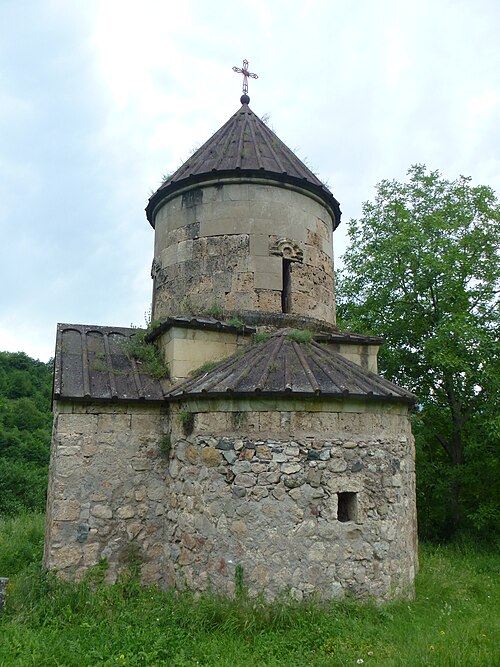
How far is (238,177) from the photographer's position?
725cm

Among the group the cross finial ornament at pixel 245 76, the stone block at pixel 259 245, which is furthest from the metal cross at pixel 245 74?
the stone block at pixel 259 245

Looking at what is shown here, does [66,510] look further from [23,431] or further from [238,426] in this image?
[23,431]

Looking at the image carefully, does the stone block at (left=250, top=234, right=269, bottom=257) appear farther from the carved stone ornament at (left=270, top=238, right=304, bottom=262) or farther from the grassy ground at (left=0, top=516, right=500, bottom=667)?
the grassy ground at (left=0, top=516, right=500, bottom=667)

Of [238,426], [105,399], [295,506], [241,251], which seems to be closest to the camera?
[295,506]

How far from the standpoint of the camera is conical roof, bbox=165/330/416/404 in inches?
206

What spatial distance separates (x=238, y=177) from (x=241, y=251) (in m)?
1.08

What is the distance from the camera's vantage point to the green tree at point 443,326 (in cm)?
1027

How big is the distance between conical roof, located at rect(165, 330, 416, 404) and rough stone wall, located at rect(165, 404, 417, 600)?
0.80 feet

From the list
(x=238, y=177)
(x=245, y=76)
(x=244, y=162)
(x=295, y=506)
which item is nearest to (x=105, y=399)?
(x=295, y=506)

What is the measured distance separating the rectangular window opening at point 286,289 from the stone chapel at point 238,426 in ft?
0.09

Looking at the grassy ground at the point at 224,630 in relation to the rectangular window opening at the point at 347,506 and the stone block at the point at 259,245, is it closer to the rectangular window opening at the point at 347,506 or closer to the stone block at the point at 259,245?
the rectangular window opening at the point at 347,506

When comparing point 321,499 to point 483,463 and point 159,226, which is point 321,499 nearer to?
point 159,226

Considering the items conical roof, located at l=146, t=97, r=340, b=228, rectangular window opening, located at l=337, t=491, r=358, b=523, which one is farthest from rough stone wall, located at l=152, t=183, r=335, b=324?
rectangular window opening, located at l=337, t=491, r=358, b=523

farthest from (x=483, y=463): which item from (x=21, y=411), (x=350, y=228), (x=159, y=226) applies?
(x=21, y=411)
